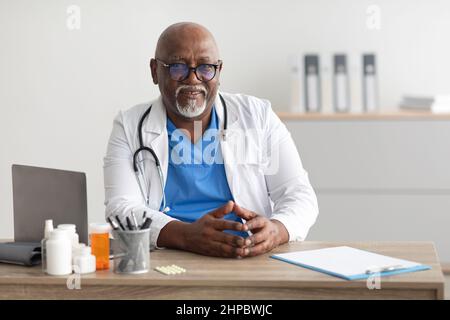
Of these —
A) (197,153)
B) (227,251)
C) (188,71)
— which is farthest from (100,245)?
(188,71)

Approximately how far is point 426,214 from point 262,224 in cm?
239

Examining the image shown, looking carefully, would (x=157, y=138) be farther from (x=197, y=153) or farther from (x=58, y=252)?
(x=58, y=252)

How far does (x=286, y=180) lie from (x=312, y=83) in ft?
5.81

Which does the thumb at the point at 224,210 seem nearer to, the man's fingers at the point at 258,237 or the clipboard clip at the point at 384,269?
the man's fingers at the point at 258,237

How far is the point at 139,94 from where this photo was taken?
15.3 feet

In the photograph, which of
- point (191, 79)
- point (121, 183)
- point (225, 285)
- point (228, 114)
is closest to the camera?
point (225, 285)

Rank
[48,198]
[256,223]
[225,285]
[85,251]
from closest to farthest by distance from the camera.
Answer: [225,285] → [85,251] → [48,198] → [256,223]

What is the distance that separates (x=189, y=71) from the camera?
2.56 metres

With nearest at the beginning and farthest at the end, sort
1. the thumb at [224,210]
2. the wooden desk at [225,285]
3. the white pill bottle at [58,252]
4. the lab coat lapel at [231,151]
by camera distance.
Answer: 1. the wooden desk at [225,285]
2. the white pill bottle at [58,252]
3. the thumb at [224,210]
4. the lab coat lapel at [231,151]

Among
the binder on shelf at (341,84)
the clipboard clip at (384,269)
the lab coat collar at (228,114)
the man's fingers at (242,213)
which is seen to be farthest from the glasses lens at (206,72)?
the binder on shelf at (341,84)

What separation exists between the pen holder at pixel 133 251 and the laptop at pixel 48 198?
17 centimetres

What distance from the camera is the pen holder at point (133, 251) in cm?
186

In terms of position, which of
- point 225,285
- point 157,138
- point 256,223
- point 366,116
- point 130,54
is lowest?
point 225,285

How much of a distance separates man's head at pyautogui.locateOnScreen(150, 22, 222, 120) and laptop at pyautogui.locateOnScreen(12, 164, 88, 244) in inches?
27.5
